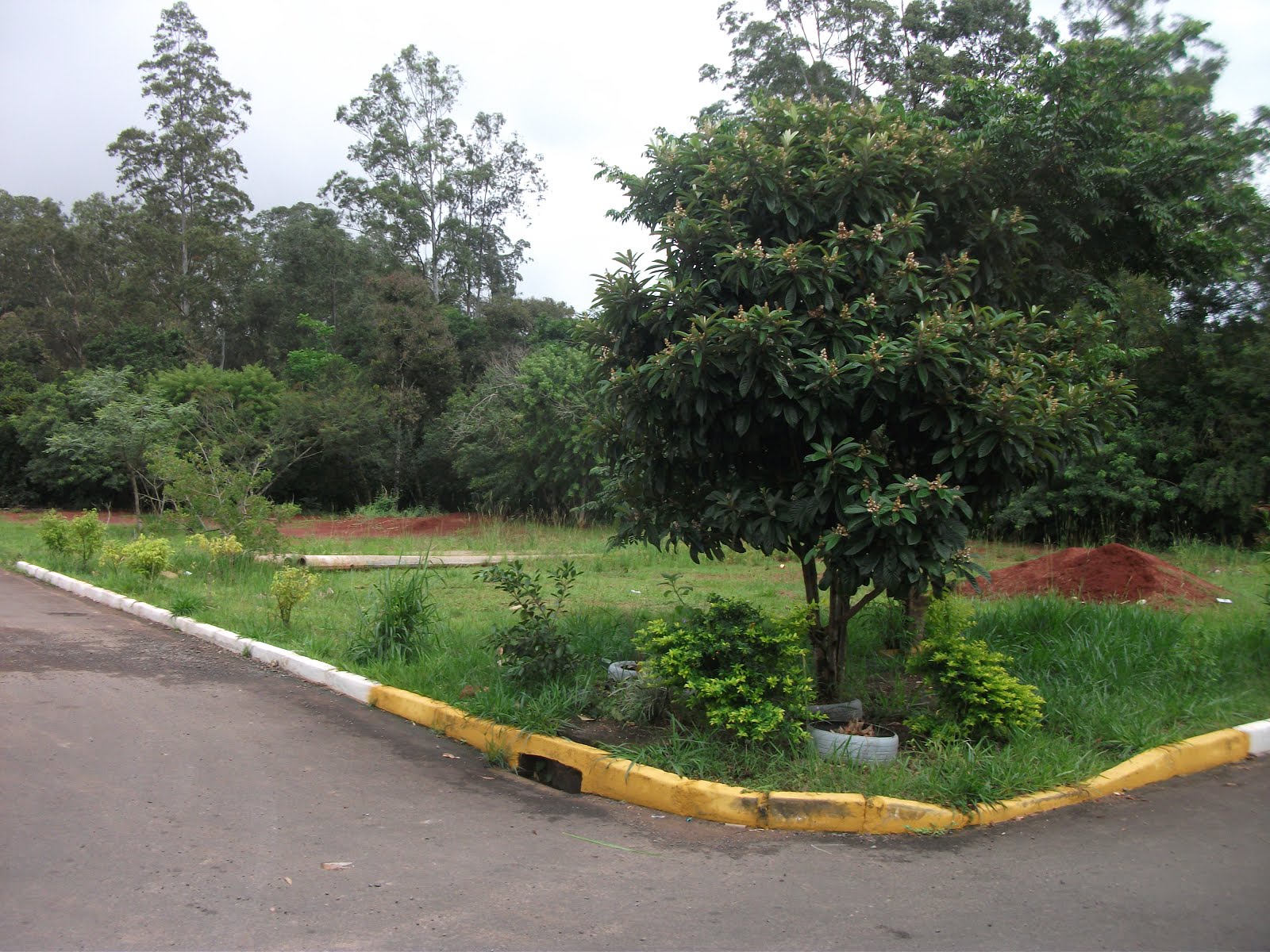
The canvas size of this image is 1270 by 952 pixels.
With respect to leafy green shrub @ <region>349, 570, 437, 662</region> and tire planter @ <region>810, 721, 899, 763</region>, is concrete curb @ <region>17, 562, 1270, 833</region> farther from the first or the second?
leafy green shrub @ <region>349, 570, 437, 662</region>

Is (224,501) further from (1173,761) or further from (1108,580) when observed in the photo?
(1173,761)

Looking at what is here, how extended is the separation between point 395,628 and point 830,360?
14.4 ft

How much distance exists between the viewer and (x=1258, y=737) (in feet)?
19.1

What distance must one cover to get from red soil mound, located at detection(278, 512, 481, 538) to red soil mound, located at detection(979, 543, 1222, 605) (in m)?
13.7

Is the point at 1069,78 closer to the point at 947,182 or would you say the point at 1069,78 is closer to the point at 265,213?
the point at 947,182

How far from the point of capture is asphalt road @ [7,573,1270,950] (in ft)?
11.5

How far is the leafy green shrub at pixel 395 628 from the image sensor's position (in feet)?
25.3

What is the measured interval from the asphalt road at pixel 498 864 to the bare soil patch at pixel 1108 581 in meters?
4.49

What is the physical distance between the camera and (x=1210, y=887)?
3.96 meters

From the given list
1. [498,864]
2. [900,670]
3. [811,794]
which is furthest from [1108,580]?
[498,864]

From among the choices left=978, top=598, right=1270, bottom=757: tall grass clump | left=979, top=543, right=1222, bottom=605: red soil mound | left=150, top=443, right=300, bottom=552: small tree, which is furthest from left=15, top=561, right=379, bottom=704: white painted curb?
left=979, top=543, right=1222, bottom=605: red soil mound

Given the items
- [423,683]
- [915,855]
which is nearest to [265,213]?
[423,683]

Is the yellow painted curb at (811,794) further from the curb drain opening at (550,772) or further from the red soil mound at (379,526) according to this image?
the red soil mound at (379,526)

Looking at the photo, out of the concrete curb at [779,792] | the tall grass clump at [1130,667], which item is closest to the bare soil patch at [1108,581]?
the tall grass clump at [1130,667]
